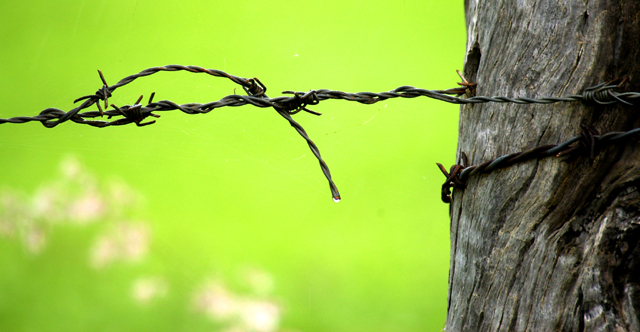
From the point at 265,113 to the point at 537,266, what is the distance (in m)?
1.57

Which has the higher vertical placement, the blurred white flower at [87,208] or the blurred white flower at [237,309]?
the blurred white flower at [87,208]

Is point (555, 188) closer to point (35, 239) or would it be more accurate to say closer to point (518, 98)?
point (518, 98)

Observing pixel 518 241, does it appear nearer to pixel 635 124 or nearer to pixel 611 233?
pixel 611 233

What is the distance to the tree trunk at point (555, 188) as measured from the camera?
63 centimetres

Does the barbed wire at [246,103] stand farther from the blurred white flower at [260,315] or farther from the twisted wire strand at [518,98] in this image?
the blurred white flower at [260,315]

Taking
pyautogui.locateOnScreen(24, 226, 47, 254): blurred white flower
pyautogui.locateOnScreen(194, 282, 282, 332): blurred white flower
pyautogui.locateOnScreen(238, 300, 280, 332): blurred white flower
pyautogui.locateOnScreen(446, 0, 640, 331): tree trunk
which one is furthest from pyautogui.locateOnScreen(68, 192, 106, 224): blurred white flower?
pyautogui.locateOnScreen(446, 0, 640, 331): tree trunk

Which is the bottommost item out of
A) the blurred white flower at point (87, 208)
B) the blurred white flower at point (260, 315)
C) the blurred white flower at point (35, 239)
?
the blurred white flower at point (260, 315)

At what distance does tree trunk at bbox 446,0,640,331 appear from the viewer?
629 mm

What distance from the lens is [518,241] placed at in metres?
0.70

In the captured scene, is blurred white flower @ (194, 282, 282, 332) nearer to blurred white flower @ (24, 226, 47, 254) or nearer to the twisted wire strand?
blurred white flower @ (24, 226, 47, 254)

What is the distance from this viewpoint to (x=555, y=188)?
2.21 feet

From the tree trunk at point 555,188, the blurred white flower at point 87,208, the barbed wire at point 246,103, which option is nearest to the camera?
the tree trunk at point 555,188

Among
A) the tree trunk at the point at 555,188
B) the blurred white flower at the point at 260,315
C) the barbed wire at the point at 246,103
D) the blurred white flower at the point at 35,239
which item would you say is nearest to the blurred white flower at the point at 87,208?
the blurred white flower at the point at 35,239

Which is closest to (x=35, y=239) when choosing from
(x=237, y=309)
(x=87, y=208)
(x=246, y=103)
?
(x=87, y=208)
